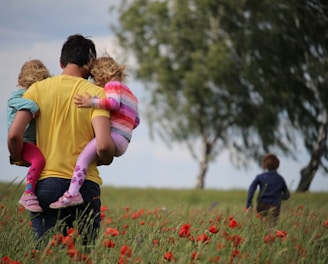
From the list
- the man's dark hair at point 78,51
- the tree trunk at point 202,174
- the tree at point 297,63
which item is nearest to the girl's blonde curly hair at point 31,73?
the man's dark hair at point 78,51

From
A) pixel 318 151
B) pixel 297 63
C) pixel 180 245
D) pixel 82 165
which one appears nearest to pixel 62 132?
pixel 82 165

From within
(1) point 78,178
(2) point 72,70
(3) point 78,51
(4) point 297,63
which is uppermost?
(4) point 297,63

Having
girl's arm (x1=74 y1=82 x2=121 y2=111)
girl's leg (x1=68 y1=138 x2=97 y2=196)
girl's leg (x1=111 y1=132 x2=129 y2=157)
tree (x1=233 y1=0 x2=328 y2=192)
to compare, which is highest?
tree (x1=233 y1=0 x2=328 y2=192)

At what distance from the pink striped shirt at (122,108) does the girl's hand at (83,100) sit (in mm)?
161

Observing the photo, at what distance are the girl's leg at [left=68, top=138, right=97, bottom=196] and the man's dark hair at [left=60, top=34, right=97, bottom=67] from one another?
0.65 metres

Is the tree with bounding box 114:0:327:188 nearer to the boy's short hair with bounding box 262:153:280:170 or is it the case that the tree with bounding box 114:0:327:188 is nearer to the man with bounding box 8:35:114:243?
the boy's short hair with bounding box 262:153:280:170

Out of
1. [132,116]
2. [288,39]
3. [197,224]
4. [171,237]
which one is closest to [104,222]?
[197,224]

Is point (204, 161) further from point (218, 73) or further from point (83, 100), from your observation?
point (83, 100)

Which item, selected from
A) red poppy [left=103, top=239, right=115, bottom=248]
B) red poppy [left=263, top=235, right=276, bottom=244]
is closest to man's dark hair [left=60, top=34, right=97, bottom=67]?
red poppy [left=103, top=239, right=115, bottom=248]

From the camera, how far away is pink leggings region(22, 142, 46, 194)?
4.18m

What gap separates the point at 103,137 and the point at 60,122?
0.34 metres

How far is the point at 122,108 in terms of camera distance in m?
4.41

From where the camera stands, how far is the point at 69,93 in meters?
4.23

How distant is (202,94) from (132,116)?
73.1 ft
